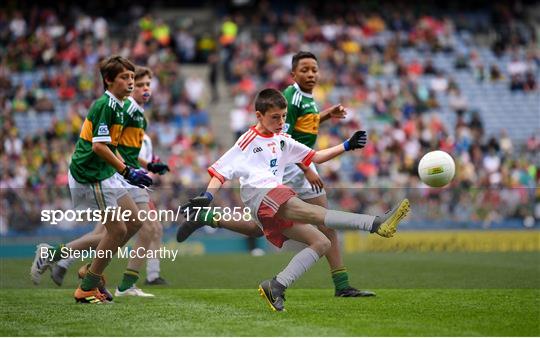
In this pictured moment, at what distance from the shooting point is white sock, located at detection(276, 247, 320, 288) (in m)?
8.50

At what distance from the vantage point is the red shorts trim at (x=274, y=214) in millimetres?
8734

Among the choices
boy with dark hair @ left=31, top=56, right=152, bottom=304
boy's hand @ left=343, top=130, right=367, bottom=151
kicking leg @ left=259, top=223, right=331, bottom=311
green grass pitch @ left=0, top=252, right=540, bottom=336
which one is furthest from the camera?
boy with dark hair @ left=31, top=56, right=152, bottom=304

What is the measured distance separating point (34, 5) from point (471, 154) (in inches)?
549

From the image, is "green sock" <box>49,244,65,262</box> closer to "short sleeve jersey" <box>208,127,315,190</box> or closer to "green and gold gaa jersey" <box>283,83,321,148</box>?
"short sleeve jersey" <box>208,127,315,190</box>

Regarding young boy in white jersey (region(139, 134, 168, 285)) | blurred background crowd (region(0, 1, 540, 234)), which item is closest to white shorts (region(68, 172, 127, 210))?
young boy in white jersey (region(139, 134, 168, 285))

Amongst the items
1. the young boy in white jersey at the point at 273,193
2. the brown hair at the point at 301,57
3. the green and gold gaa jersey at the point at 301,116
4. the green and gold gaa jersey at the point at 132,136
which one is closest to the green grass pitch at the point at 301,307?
the young boy in white jersey at the point at 273,193

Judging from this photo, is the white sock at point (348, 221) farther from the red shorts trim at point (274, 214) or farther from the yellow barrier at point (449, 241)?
the yellow barrier at point (449, 241)

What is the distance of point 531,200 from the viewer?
73.7 ft

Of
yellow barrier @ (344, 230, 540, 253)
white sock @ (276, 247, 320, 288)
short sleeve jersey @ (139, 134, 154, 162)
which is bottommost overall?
yellow barrier @ (344, 230, 540, 253)

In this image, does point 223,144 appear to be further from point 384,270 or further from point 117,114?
point 117,114

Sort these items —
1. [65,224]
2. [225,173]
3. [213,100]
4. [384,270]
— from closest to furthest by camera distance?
[225,173] → [384,270] → [65,224] → [213,100]

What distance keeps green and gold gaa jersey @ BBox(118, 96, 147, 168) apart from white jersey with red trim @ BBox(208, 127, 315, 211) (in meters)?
2.26

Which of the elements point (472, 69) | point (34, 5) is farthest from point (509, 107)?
point (34, 5)

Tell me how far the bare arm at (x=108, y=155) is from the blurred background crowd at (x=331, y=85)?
1098 cm
